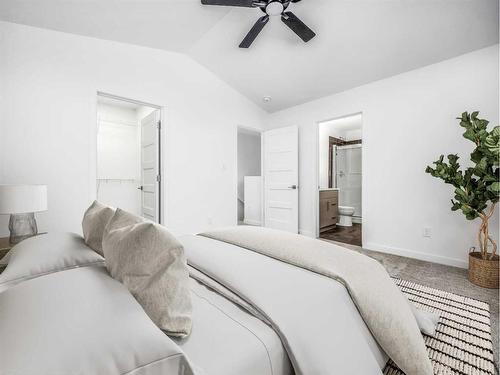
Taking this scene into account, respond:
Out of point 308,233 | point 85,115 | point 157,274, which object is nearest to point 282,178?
point 308,233

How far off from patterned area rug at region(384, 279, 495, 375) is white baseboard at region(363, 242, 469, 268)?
104 cm

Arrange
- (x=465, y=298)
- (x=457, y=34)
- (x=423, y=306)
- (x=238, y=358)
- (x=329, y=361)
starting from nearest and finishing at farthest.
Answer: (x=238, y=358) → (x=329, y=361) → (x=423, y=306) → (x=465, y=298) → (x=457, y=34)

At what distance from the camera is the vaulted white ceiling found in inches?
93.8

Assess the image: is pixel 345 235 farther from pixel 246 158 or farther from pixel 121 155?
pixel 121 155

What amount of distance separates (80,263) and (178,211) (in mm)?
2512

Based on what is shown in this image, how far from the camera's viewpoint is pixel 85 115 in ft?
9.19

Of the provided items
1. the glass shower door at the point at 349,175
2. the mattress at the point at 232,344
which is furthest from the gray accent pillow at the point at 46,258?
the glass shower door at the point at 349,175

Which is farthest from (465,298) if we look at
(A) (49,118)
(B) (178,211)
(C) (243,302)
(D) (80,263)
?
(A) (49,118)

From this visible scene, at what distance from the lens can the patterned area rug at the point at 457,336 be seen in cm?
121

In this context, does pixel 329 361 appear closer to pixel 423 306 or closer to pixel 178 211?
pixel 423 306

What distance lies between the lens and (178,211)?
357 cm

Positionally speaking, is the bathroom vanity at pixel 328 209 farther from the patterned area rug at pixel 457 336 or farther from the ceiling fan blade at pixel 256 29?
the ceiling fan blade at pixel 256 29

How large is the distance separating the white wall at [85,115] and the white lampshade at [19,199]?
717 millimetres

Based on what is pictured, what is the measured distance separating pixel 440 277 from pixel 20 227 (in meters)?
3.90
